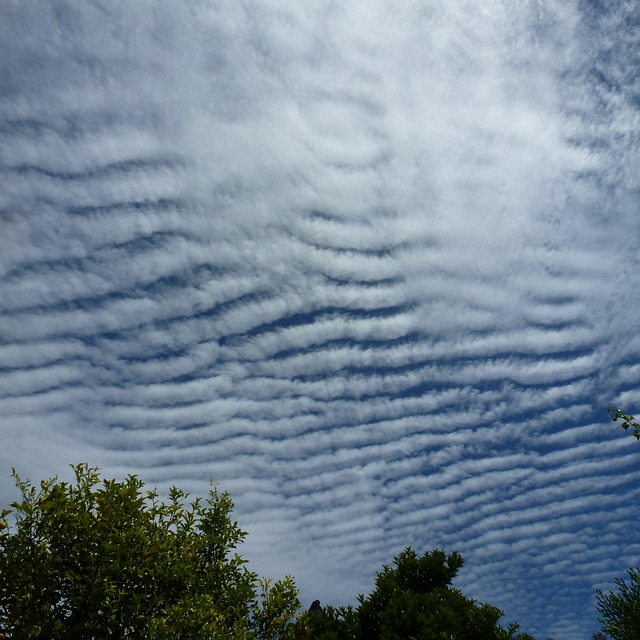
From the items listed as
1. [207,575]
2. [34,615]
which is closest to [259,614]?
[207,575]

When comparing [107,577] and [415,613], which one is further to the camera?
[415,613]

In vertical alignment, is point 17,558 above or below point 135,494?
below

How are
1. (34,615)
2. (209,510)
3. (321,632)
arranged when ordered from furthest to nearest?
(321,632)
(209,510)
(34,615)

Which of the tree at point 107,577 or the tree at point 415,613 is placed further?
the tree at point 415,613

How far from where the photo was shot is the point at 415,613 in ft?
57.7

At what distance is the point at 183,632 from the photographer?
12.6 meters

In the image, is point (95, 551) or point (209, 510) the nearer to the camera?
point (95, 551)

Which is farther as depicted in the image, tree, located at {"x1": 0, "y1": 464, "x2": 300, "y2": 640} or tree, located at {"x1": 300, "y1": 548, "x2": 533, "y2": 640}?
tree, located at {"x1": 300, "y1": 548, "x2": 533, "y2": 640}

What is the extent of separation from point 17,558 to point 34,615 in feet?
4.67

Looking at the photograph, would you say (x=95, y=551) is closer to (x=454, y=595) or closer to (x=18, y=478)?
(x=18, y=478)

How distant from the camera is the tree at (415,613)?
16.7 metres

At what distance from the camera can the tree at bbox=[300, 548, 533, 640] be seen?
54.8 ft

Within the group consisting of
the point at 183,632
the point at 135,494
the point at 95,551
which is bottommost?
the point at 183,632

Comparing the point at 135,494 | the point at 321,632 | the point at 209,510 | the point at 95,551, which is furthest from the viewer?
the point at 321,632
